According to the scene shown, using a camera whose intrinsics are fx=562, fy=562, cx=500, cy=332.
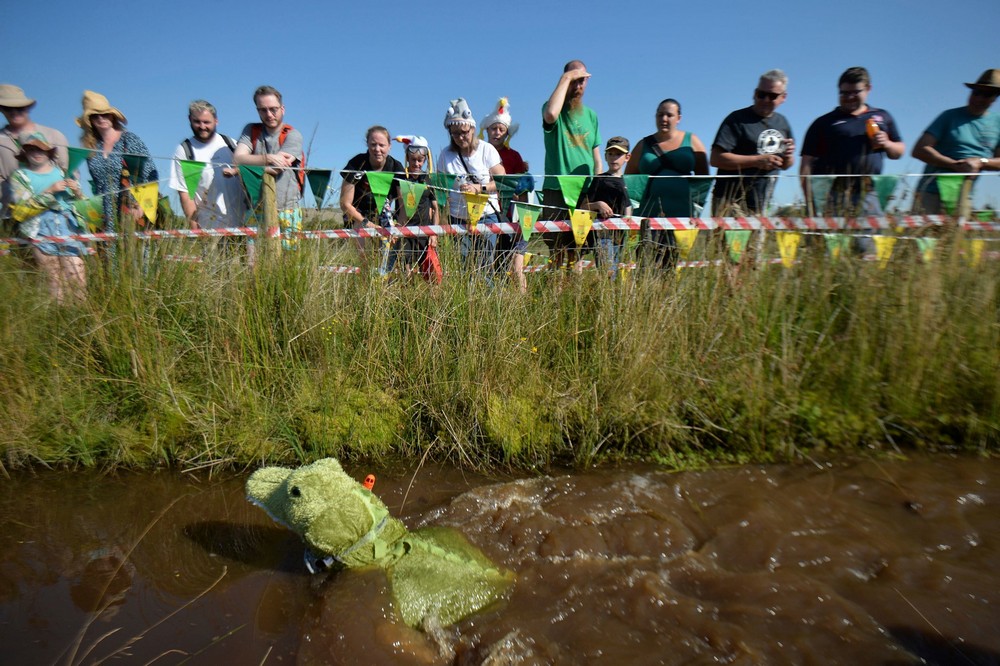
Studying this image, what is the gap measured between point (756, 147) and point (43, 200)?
634 cm

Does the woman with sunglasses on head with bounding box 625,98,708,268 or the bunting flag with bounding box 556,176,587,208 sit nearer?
the bunting flag with bounding box 556,176,587,208

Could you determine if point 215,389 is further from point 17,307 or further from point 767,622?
point 767,622

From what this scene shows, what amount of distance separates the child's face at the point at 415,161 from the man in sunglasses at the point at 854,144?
364 cm

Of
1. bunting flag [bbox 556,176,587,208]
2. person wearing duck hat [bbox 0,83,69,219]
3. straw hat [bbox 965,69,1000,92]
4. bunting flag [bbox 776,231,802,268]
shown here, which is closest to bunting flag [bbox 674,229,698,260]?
bunting flag [bbox 776,231,802,268]

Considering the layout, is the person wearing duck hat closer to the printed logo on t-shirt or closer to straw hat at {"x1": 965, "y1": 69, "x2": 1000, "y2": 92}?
the printed logo on t-shirt

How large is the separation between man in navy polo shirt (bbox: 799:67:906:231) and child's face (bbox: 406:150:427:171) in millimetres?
3635

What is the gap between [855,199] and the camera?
16.8 feet

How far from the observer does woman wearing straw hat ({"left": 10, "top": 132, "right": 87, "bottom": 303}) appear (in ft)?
15.5

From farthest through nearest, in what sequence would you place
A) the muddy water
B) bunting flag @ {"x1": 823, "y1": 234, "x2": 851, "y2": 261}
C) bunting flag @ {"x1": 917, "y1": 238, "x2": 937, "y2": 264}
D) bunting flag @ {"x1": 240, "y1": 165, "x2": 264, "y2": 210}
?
1. bunting flag @ {"x1": 240, "y1": 165, "x2": 264, "y2": 210}
2. bunting flag @ {"x1": 823, "y1": 234, "x2": 851, "y2": 261}
3. bunting flag @ {"x1": 917, "y1": 238, "x2": 937, "y2": 264}
4. the muddy water

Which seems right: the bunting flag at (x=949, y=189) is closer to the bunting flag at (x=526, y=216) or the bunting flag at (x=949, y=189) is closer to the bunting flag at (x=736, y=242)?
the bunting flag at (x=736, y=242)

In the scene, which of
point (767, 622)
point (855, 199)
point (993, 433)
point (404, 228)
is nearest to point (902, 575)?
point (767, 622)

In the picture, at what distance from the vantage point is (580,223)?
5.07m

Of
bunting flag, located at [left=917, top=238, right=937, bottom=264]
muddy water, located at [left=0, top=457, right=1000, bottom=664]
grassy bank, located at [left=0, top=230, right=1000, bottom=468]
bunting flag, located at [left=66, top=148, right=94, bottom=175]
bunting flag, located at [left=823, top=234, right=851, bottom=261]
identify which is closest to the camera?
muddy water, located at [left=0, top=457, right=1000, bottom=664]

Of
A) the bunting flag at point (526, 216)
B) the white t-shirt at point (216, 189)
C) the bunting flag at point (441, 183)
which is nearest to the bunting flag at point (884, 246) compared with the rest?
the bunting flag at point (526, 216)
